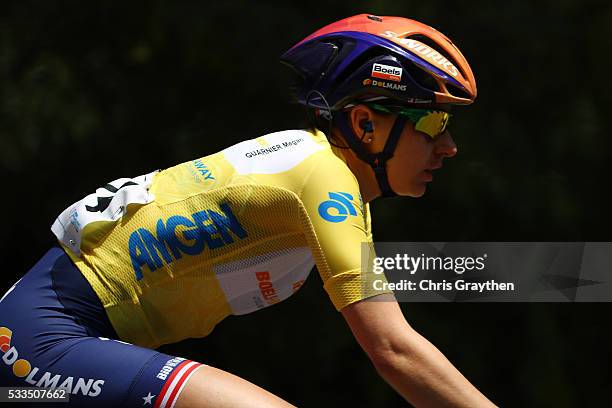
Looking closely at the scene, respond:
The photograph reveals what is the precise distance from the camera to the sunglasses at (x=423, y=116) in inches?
119

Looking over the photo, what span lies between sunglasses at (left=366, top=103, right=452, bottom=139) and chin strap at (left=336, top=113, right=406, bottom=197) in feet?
0.07

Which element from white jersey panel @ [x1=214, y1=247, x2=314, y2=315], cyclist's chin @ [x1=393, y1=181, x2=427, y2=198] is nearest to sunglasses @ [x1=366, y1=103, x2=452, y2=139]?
cyclist's chin @ [x1=393, y1=181, x2=427, y2=198]

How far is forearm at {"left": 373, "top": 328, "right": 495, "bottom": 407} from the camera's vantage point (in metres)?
2.52

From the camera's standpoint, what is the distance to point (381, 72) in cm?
296

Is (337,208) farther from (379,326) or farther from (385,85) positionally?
(385,85)

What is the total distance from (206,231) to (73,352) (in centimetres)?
45

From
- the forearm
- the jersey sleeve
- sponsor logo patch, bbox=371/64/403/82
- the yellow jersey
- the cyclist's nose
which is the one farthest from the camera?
the cyclist's nose

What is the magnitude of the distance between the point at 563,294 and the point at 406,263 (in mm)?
1301

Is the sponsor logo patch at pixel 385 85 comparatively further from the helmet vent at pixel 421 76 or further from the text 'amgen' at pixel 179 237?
the text 'amgen' at pixel 179 237

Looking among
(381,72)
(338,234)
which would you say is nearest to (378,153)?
(381,72)

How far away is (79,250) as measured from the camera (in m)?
2.83

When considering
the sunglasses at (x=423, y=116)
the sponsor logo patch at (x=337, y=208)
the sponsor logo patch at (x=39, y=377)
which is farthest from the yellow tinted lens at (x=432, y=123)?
the sponsor logo patch at (x=39, y=377)

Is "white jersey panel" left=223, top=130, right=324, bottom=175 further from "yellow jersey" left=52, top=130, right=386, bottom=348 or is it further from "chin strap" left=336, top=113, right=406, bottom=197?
"chin strap" left=336, top=113, right=406, bottom=197

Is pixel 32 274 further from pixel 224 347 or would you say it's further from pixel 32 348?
pixel 224 347
